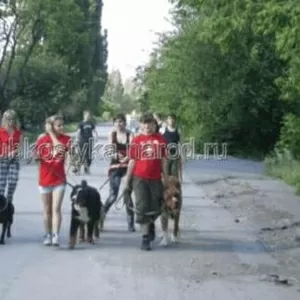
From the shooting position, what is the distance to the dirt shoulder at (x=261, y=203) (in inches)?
456

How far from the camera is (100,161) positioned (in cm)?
3183

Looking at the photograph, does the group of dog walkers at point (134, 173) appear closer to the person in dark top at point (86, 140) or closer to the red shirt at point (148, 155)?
the red shirt at point (148, 155)

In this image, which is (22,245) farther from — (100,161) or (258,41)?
(258,41)

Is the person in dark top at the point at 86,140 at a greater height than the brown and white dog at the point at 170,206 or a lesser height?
greater

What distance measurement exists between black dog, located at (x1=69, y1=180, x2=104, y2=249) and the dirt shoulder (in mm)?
2470

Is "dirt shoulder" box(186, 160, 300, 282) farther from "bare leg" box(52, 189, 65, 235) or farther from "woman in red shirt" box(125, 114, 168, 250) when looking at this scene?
"bare leg" box(52, 189, 65, 235)

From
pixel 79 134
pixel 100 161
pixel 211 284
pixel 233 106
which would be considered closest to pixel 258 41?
pixel 233 106

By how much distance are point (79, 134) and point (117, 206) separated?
885 centimetres

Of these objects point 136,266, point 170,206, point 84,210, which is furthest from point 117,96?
point 136,266

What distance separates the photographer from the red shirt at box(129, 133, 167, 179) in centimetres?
1088

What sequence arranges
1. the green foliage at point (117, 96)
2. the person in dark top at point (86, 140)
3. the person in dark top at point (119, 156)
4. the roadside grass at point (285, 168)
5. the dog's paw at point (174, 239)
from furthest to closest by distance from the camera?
the green foliage at point (117, 96) → the person in dark top at point (86, 140) → the roadside grass at point (285, 168) → the person in dark top at point (119, 156) → the dog's paw at point (174, 239)

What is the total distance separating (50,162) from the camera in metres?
11.0

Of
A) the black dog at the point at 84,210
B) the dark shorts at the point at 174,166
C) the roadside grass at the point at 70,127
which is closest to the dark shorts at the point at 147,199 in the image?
the black dog at the point at 84,210

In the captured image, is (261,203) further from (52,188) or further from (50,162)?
(50,162)
